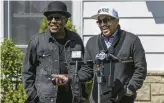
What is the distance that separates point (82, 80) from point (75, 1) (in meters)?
2.90

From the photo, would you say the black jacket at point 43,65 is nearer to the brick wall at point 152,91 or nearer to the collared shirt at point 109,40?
the collared shirt at point 109,40

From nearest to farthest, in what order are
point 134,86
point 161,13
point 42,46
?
point 134,86 < point 42,46 < point 161,13

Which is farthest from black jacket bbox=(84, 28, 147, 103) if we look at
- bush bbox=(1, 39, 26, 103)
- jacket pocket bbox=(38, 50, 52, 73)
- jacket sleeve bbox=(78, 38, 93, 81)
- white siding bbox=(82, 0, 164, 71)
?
white siding bbox=(82, 0, 164, 71)

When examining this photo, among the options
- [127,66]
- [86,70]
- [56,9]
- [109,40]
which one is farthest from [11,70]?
[127,66]

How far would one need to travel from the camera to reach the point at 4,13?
767 cm

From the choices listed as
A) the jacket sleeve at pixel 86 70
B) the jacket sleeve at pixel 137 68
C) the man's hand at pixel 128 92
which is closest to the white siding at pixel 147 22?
the jacket sleeve at pixel 86 70

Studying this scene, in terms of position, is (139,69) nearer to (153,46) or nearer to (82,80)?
(82,80)

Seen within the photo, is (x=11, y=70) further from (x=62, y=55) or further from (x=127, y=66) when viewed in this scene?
(x=127, y=66)

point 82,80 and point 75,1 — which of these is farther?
point 75,1

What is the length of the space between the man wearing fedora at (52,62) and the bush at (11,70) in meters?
1.93

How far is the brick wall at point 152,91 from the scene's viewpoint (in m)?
7.46

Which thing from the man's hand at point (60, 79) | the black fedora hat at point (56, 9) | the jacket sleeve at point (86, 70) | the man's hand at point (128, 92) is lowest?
the man's hand at point (128, 92)

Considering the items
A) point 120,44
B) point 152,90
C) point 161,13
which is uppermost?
point 161,13

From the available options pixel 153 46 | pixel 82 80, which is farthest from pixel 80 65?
pixel 153 46
